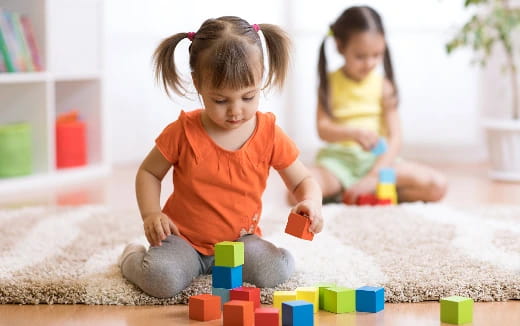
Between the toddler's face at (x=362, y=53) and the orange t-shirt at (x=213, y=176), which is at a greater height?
the toddler's face at (x=362, y=53)

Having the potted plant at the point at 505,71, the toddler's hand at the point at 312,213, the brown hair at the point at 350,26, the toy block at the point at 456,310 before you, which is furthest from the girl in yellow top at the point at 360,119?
the toy block at the point at 456,310

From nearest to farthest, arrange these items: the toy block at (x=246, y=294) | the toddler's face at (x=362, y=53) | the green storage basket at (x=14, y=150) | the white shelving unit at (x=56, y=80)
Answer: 1. the toy block at (x=246, y=294)
2. the toddler's face at (x=362, y=53)
3. the green storage basket at (x=14, y=150)
4. the white shelving unit at (x=56, y=80)

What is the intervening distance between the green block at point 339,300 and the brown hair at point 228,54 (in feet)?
1.19

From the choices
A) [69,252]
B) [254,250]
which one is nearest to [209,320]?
[254,250]

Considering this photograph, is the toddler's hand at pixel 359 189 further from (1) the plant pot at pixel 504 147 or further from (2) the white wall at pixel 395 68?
(2) the white wall at pixel 395 68

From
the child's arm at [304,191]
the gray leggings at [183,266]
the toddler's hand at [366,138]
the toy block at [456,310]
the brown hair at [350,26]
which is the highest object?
the brown hair at [350,26]

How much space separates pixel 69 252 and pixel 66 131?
1.31 meters

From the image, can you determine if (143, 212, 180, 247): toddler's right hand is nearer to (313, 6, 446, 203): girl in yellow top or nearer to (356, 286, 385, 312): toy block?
(356, 286, 385, 312): toy block

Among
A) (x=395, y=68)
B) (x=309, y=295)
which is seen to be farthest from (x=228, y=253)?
(x=395, y=68)

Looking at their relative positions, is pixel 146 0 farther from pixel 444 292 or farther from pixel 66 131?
pixel 444 292

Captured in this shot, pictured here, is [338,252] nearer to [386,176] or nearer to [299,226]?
[299,226]

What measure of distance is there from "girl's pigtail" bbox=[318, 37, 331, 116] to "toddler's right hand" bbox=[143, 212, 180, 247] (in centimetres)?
114

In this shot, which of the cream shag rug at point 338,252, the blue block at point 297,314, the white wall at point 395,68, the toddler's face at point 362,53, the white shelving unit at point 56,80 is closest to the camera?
the blue block at point 297,314

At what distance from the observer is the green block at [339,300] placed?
138 cm
